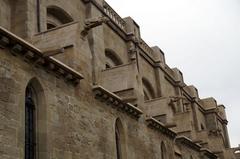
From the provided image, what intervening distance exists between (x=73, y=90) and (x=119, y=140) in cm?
428

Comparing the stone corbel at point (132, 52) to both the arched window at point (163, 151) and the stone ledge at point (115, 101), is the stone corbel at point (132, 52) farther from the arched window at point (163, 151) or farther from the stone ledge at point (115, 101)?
the stone ledge at point (115, 101)

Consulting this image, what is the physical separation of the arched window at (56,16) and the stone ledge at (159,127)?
244 inches

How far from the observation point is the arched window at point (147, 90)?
2890 centimetres

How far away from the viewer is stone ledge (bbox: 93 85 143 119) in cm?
1792

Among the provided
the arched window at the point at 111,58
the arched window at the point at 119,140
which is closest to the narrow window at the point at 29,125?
the arched window at the point at 119,140

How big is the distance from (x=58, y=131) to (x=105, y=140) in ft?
10.7

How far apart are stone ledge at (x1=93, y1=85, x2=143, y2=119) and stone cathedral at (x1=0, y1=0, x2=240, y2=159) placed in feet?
0.14

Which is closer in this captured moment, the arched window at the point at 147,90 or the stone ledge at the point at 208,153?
the arched window at the point at 147,90

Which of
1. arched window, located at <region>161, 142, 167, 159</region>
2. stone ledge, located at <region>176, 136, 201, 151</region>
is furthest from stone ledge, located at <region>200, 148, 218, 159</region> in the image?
arched window, located at <region>161, 142, 167, 159</region>

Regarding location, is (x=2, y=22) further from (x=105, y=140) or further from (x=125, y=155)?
(x=125, y=155)

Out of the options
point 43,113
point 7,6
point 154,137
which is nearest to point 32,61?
point 43,113

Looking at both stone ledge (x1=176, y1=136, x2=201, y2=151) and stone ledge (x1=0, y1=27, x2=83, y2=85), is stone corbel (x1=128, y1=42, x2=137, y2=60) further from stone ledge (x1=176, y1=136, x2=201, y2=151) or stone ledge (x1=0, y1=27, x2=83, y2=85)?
stone ledge (x1=0, y1=27, x2=83, y2=85)

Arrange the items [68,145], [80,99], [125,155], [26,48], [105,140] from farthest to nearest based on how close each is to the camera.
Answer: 1. [125,155]
2. [105,140]
3. [80,99]
4. [68,145]
5. [26,48]

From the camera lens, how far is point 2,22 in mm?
17109
